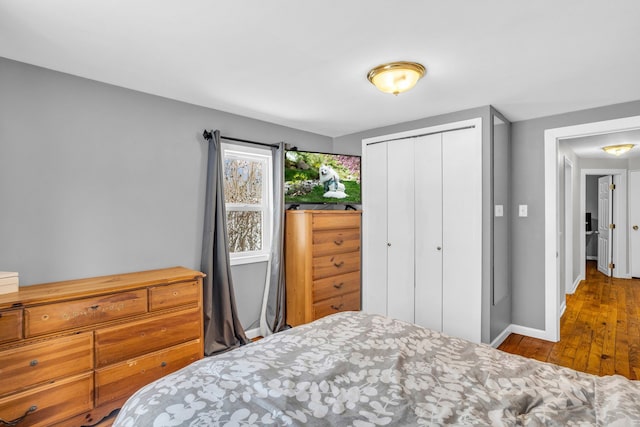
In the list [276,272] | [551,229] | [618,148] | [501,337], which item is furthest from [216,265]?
[618,148]

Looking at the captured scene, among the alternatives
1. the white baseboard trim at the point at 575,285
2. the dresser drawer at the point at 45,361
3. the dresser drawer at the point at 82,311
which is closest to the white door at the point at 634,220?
the white baseboard trim at the point at 575,285

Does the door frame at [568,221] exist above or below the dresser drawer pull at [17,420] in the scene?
above

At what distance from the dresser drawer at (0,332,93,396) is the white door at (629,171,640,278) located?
26.7ft

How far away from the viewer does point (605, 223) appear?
6.47m

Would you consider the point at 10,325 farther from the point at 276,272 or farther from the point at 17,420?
the point at 276,272

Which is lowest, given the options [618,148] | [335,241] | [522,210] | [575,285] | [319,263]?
[575,285]

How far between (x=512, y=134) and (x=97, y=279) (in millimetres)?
4068

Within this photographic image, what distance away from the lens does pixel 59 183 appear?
2303mm

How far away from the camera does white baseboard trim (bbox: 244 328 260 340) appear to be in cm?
343

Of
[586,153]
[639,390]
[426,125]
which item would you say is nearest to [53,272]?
[639,390]

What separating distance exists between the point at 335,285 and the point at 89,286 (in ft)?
7.44

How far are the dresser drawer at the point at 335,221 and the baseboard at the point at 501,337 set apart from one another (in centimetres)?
181

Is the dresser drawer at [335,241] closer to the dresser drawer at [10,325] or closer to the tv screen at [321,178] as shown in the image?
the tv screen at [321,178]

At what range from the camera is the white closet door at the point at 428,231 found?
11.0 ft
